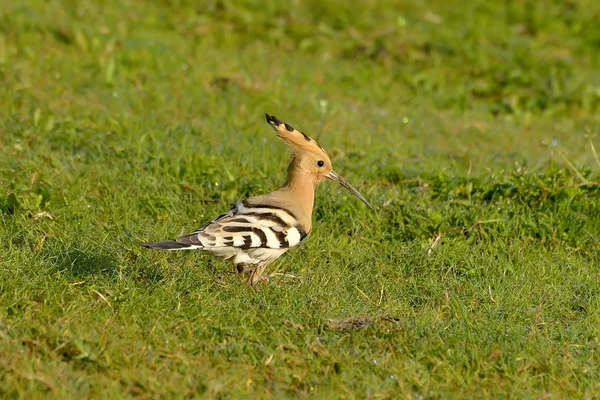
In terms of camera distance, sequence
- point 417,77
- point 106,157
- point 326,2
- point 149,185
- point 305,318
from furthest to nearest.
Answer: point 326,2 → point 417,77 → point 106,157 → point 149,185 → point 305,318

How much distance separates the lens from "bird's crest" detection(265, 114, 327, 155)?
5.01 metres

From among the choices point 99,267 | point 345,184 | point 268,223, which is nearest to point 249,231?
point 268,223

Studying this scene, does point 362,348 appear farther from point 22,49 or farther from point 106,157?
point 22,49

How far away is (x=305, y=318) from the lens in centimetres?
434

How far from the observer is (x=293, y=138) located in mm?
5078

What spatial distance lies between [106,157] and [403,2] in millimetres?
4820

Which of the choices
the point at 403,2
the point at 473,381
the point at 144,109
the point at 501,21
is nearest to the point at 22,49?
the point at 144,109

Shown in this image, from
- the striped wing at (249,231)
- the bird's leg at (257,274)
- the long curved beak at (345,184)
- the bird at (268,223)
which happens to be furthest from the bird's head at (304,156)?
the bird's leg at (257,274)

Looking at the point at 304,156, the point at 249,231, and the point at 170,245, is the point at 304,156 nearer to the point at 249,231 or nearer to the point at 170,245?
the point at 249,231

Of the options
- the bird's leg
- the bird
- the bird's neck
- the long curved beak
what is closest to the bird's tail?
the bird

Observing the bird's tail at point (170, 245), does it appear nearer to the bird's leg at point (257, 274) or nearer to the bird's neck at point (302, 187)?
the bird's leg at point (257, 274)

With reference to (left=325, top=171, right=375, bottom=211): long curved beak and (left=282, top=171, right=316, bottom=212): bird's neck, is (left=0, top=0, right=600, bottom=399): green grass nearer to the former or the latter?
(left=325, top=171, right=375, bottom=211): long curved beak

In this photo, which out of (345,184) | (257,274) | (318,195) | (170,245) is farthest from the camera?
(318,195)

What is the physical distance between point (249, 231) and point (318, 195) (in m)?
1.36
